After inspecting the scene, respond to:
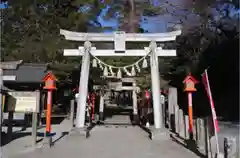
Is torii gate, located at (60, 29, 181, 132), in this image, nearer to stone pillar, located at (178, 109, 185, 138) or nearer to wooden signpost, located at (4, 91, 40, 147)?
stone pillar, located at (178, 109, 185, 138)

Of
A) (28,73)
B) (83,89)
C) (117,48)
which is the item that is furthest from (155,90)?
(28,73)

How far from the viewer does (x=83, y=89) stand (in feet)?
39.3

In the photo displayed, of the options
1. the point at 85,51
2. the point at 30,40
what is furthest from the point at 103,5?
the point at 85,51

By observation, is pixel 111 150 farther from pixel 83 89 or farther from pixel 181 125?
pixel 83 89

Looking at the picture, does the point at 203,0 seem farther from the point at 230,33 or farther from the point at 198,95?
the point at 198,95

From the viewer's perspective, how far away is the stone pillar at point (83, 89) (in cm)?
1170

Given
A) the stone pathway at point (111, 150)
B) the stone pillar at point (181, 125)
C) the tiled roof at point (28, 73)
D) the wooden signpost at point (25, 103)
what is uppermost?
the tiled roof at point (28, 73)

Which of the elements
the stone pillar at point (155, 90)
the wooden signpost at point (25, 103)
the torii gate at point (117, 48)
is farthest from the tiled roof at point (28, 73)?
the stone pillar at point (155, 90)

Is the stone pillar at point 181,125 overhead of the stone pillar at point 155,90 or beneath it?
beneath

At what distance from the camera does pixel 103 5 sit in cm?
2239

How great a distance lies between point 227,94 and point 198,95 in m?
3.02

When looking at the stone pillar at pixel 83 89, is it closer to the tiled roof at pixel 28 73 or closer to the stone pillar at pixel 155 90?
the stone pillar at pixel 155 90

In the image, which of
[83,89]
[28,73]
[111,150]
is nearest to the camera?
[111,150]

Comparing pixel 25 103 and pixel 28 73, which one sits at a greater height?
pixel 28 73
